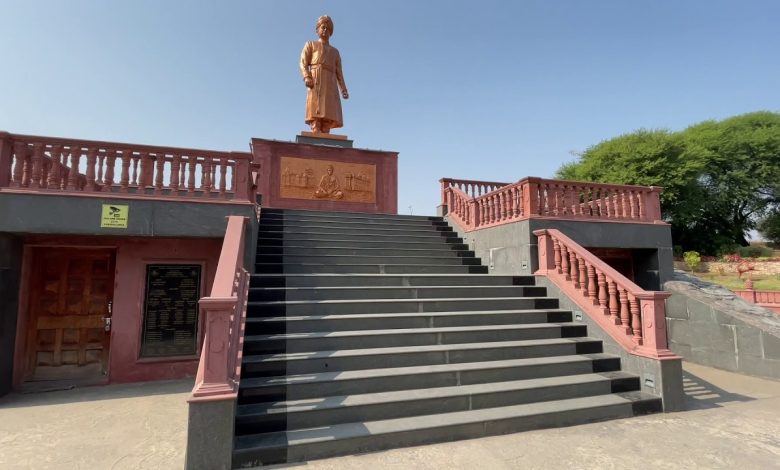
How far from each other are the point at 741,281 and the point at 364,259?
22.5 metres

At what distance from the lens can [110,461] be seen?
347 cm

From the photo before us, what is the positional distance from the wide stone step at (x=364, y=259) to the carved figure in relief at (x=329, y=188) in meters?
4.62

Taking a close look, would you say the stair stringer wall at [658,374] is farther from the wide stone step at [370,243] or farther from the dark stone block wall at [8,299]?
the dark stone block wall at [8,299]

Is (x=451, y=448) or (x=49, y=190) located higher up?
(x=49, y=190)

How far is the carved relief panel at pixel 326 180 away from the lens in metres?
11.5

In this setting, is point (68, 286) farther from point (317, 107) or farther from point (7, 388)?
point (317, 107)

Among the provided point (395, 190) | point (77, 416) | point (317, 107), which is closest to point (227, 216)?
point (77, 416)

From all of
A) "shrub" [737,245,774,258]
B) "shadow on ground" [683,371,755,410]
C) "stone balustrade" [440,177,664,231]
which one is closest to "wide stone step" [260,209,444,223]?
"stone balustrade" [440,177,664,231]

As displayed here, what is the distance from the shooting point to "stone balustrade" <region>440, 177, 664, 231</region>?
7371 mm

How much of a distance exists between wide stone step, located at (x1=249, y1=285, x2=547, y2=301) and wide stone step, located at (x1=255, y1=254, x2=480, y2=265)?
151 cm

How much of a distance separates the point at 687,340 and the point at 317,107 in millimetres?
12487

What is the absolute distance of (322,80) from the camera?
530 inches

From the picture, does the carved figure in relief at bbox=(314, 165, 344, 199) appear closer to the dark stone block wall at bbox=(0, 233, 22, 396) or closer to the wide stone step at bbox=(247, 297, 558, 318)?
the wide stone step at bbox=(247, 297, 558, 318)

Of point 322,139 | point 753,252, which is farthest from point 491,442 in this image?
point 753,252
